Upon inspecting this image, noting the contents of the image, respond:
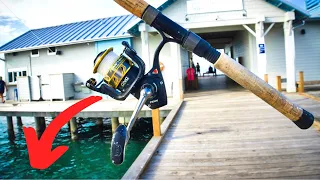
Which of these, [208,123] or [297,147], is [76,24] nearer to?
[208,123]

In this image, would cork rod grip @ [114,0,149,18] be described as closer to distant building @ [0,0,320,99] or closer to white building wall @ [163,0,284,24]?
distant building @ [0,0,320,99]

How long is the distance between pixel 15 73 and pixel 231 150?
15.0 metres

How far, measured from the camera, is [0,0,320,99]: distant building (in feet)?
30.9

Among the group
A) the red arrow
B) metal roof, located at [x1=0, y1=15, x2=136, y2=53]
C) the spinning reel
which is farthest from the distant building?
the spinning reel

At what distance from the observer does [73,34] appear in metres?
14.4

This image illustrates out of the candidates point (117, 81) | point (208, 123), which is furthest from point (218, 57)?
point (208, 123)

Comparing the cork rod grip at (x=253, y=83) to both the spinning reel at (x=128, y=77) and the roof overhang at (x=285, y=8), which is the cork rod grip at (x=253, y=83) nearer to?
the spinning reel at (x=128, y=77)

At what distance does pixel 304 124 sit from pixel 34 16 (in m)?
3.38

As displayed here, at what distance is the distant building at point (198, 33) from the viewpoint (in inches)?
371

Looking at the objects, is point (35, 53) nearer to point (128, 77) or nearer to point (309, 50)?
point (309, 50)

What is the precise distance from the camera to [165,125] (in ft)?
17.4

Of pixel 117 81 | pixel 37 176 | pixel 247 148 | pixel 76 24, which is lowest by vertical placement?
pixel 37 176

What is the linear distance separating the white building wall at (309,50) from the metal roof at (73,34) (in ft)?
26.0

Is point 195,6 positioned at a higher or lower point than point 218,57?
higher
